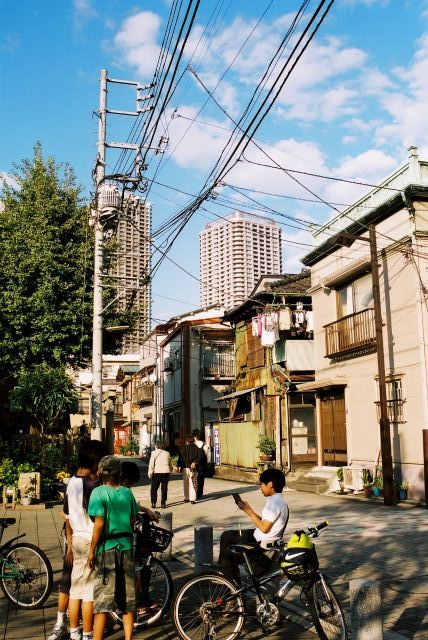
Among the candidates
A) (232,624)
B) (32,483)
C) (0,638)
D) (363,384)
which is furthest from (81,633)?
(363,384)

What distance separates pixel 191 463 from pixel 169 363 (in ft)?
78.0

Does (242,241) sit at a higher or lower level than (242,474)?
higher

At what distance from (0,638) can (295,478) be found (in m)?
17.2

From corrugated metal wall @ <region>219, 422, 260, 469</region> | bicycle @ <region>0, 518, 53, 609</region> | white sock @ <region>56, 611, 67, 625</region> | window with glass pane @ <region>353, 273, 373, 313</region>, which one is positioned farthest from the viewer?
corrugated metal wall @ <region>219, 422, 260, 469</region>

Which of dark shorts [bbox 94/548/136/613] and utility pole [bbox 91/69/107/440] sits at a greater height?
utility pole [bbox 91/69/107/440]

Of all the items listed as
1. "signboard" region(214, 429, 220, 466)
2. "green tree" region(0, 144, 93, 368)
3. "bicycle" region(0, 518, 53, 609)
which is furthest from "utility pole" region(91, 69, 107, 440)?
"signboard" region(214, 429, 220, 466)

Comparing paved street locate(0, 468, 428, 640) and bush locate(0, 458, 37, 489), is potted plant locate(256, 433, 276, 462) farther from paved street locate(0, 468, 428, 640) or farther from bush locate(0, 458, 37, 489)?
bush locate(0, 458, 37, 489)

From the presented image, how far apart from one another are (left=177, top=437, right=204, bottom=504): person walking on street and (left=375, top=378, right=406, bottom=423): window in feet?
17.9

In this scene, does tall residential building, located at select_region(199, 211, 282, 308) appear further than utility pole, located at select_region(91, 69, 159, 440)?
Yes

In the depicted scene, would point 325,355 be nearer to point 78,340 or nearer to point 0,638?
point 78,340

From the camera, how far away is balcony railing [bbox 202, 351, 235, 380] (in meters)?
35.9

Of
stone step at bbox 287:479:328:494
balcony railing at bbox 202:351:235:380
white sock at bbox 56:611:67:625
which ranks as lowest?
stone step at bbox 287:479:328:494

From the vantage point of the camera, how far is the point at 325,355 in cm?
2148

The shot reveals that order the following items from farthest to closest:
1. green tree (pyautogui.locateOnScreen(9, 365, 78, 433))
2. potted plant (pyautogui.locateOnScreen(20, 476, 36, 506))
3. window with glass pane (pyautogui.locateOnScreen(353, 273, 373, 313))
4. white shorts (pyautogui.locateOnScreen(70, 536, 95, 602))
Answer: green tree (pyautogui.locateOnScreen(9, 365, 78, 433)), window with glass pane (pyautogui.locateOnScreen(353, 273, 373, 313)), potted plant (pyautogui.locateOnScreen(20, 476, 36, 506)), white shorts (pyautogui.locateOnScreen(70, 536, 95, 602))
